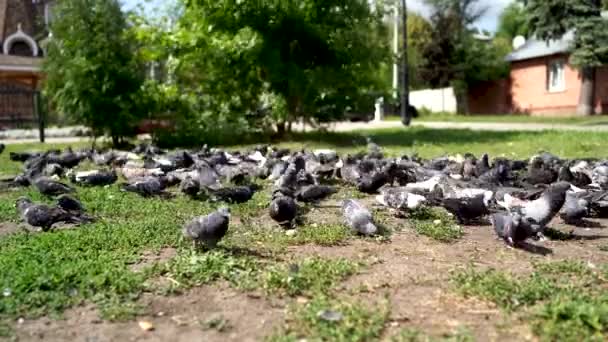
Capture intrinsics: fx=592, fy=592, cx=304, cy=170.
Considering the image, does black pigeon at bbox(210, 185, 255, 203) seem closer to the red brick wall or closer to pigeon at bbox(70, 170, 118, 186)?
pigeon at bbox(70, 170, 118, 186)

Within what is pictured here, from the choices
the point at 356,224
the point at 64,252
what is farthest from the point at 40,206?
the point at 356,224

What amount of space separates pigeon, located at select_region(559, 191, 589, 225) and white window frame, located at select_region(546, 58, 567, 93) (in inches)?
1168

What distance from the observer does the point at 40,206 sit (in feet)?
14.6

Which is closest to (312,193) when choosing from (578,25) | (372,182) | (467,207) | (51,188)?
(372,182)

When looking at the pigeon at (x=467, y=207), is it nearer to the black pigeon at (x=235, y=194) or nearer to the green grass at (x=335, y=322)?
the black pigeon at (x=235, y=194)

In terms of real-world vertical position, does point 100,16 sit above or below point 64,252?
above

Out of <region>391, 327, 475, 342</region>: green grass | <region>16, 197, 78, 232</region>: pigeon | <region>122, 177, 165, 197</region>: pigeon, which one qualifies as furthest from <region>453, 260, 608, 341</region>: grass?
<region>122, 177, 165, 197</region>: pigeon

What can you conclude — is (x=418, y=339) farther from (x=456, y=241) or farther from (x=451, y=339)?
(x=456, y=241)

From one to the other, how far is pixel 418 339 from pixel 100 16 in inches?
475

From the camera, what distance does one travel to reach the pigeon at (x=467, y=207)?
14.8ft

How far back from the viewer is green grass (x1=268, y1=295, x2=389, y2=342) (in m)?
2.53

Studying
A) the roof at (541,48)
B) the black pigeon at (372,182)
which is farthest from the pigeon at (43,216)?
the roof at (541,48)

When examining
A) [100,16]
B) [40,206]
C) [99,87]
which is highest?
[100,16]

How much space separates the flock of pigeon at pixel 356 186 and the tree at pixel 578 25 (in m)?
21.9
